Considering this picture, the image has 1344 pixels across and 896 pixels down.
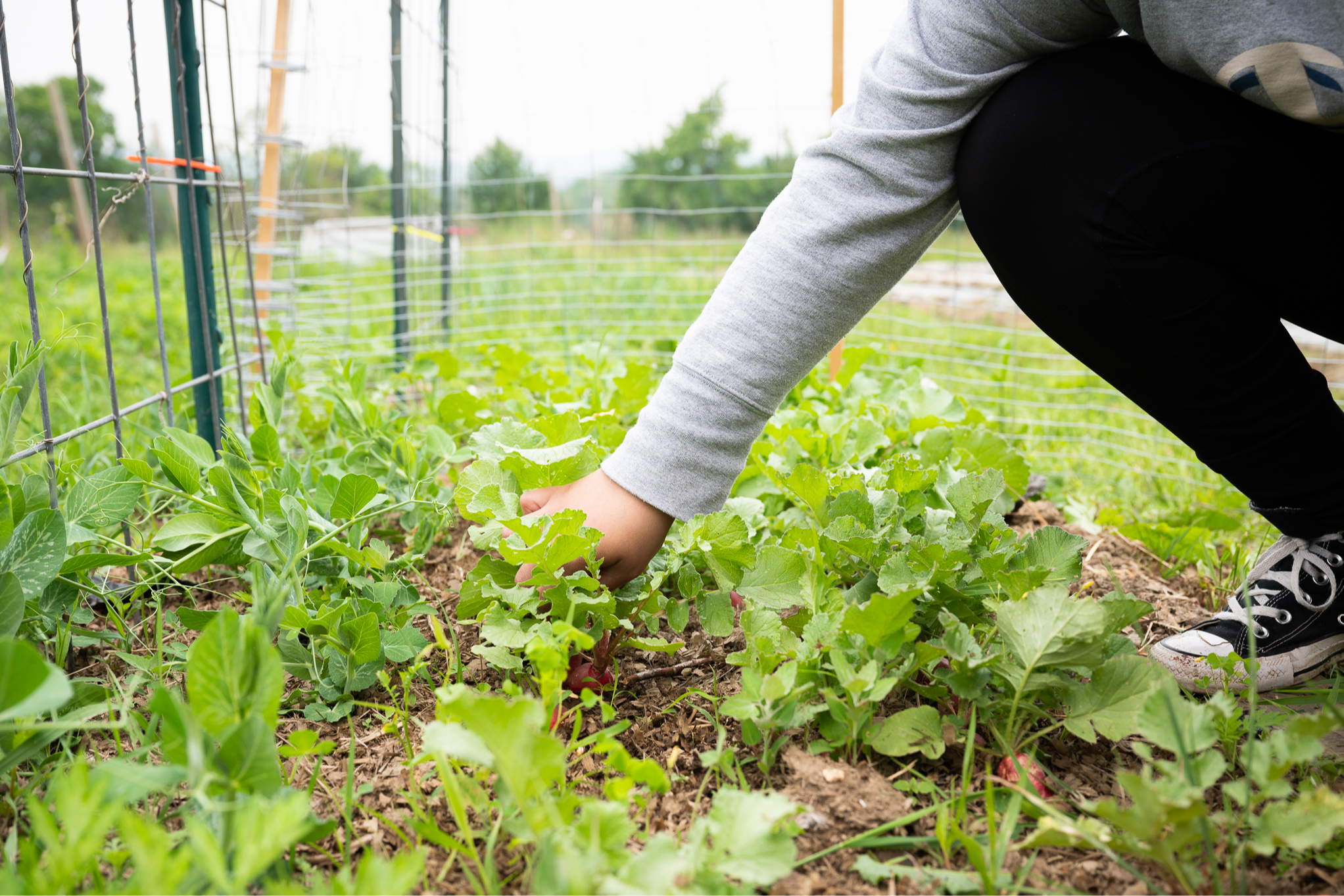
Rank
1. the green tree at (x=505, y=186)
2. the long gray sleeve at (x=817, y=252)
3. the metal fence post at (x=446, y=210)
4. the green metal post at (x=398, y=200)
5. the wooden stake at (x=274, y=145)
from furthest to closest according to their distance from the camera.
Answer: the green tree at (x=505, y=186) → the metal fence post at (x=446, y=210) → the green metal post at (x=398, y=200) → the wooden stake at (x=274, y=145) → the long gray sleeve at (x=817, y=252)

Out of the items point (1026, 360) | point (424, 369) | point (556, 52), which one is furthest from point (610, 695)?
point (1026, 360)

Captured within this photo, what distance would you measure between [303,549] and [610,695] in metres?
0.34

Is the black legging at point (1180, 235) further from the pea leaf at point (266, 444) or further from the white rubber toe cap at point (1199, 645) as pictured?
the pea leaf at point (266, 444)

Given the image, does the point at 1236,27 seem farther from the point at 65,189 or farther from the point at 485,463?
the point at 65,189

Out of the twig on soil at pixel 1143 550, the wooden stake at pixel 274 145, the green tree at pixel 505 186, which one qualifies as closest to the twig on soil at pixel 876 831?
the twig on soil at pixel 1143 550

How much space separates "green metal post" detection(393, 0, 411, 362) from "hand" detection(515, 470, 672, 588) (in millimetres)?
1455

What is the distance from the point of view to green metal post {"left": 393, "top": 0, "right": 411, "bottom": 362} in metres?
2.31

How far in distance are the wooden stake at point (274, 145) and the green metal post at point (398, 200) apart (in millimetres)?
339

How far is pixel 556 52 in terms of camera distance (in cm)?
262

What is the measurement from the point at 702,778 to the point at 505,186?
2.50m

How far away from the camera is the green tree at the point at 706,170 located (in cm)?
285

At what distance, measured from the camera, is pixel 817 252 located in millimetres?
850

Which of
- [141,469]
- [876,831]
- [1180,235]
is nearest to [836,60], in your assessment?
[1180,235]

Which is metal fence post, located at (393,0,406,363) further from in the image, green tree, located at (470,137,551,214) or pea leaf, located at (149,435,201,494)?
pea leaf, located at (149,435,201,494)
